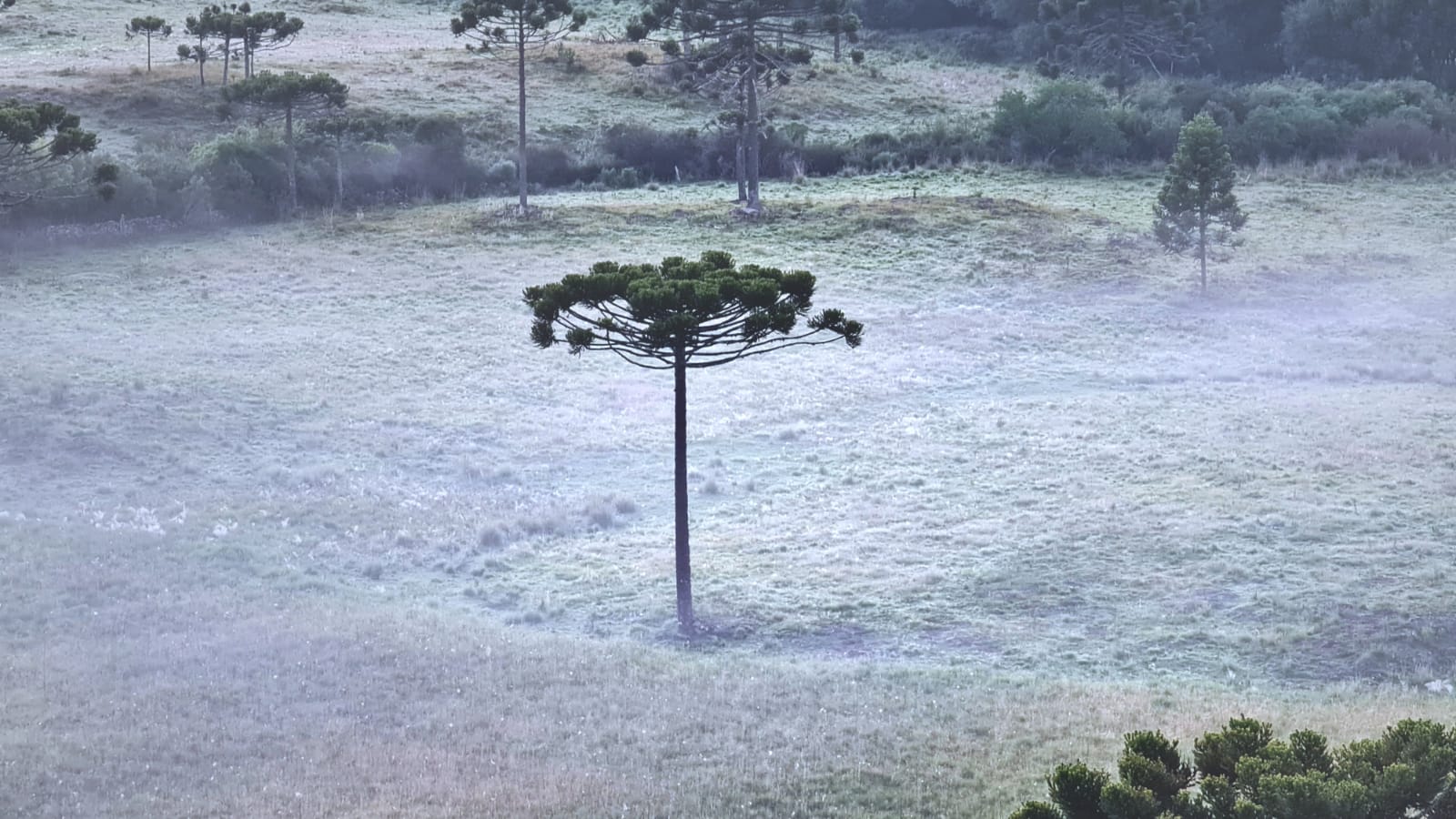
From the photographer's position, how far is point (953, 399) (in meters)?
34.3

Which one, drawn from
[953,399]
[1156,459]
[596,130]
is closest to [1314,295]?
[953,399]

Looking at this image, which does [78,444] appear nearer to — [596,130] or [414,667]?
[414,667]

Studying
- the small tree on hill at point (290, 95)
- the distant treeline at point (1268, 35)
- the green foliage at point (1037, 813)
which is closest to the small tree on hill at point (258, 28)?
the small tree on hill at point (290, 95)

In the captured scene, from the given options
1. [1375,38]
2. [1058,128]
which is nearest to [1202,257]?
[1058,128]

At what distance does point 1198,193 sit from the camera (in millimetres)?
43125

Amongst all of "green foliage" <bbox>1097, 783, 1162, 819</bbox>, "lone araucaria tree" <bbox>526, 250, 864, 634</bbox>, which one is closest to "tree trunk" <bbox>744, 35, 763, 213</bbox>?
"lone araucaria tree" <bbox>526, 250, 864, 634</bbox>

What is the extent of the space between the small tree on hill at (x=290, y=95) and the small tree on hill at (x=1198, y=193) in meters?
27.3

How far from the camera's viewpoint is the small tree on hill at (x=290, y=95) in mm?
49781

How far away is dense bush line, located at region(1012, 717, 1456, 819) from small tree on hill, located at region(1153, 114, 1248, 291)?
3530cm

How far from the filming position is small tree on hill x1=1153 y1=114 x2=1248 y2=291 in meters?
42.2

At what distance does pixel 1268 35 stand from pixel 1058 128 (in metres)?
30.0

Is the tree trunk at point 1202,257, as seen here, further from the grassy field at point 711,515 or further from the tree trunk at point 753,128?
the tree trunk at point 753,128

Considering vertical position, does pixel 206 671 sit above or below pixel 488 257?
→ below

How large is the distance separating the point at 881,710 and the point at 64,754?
832 centimetres
